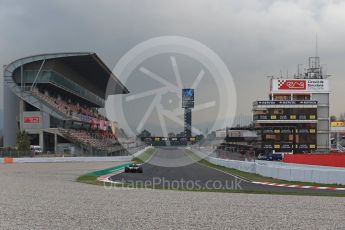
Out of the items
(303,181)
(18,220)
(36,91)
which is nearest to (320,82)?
(36,91)

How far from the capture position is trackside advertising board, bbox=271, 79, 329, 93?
109250 millimetres

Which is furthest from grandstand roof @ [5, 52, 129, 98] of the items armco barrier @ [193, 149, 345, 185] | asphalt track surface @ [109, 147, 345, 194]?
armco barrier @ [193, 149, 345, 185]

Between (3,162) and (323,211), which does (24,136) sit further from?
(323,211)

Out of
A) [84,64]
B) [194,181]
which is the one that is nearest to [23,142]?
[84,64]

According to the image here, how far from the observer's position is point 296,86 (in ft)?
359

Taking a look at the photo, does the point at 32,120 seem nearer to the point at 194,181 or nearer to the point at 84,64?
the point at 84,64

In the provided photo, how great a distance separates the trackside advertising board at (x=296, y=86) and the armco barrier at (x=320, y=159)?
6463 cm

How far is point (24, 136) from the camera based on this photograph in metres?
67.3

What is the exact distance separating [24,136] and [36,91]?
8.77 metres

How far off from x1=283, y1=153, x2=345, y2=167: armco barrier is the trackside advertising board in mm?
64633

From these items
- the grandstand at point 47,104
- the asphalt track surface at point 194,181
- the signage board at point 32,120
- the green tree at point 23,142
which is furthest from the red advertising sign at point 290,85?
the asphalt track surface at point 194,181

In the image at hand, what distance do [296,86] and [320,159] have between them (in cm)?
7473

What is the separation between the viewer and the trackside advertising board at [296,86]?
109 metres

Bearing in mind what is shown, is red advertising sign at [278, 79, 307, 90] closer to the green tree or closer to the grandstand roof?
the grandstand roof
